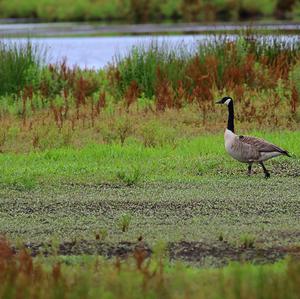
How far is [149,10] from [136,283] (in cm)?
6064

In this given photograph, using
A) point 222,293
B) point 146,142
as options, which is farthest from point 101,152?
point 222,293

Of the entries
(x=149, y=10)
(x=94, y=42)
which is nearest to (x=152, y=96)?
(x=94, y=42)

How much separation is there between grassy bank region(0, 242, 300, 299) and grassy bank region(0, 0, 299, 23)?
50843mm

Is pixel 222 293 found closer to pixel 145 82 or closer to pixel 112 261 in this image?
pixel 112 261

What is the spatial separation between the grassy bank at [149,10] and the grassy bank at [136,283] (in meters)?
50.8

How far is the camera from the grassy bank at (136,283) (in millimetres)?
6195

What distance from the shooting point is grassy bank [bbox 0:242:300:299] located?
620cm

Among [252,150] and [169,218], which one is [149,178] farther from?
[169,218]

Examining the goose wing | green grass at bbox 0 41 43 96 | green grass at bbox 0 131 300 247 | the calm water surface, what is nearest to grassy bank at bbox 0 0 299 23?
the calm water surface

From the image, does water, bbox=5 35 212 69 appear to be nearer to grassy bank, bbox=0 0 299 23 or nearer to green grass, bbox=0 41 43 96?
green grass, bbox=0 41 43 96

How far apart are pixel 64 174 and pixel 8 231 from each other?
3104 millimetres

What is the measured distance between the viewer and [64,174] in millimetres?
12516

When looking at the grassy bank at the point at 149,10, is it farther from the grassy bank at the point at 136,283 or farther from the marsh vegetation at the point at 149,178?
the grassy bank at the point at 136,283

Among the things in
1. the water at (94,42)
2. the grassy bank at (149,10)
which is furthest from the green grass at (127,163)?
the grassy bank at (149,10)
